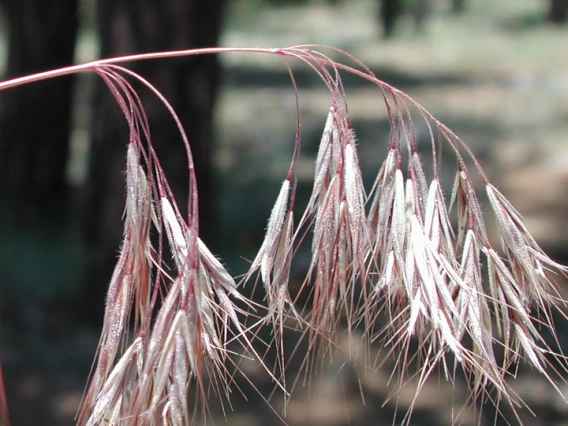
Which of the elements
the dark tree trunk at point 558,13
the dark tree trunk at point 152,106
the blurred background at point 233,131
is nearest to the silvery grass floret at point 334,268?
the blurred background at point 233,131

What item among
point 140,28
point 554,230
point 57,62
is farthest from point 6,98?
point 554,230

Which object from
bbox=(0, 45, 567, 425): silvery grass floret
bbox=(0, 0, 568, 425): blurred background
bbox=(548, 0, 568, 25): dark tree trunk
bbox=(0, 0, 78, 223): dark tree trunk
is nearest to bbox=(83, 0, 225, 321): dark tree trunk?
bbox=(0, 0, 568, 425): blurred background

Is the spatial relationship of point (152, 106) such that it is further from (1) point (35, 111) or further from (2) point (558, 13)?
(2) point (558, 13)

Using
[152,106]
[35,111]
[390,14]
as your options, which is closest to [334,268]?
[152,106]

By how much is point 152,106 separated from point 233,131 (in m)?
1.53

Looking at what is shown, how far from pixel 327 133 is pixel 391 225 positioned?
0.31 ft

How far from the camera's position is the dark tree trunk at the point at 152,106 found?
235 centimetres

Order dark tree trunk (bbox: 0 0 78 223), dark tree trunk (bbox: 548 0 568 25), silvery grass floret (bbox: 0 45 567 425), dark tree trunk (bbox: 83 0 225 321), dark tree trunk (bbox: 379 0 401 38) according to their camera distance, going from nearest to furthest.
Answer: silvery grass floret (bbox: 0 45 567 425) → dark tree trunk (bbox: 83 0 225 321) → dark tree trunk (bbox: 0 0 78 223) → dark tree trunk (bbox: 548 0 568 25) → dark tree trunk (bbox: 379 0 401 38)

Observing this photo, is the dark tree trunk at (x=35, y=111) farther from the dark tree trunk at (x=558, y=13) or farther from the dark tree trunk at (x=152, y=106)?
the dark tree trunk at (x=558, y=13)

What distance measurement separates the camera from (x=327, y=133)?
615mm

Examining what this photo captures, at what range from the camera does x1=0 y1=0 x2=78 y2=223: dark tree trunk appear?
10.4ft

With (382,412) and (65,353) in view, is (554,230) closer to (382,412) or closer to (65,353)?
(382,412)

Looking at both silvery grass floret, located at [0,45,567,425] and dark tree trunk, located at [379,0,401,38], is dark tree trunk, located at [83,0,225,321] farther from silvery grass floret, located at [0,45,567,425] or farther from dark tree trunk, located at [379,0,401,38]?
silvery grass floret, located at [0,45,567,425]

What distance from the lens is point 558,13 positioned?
3791mm
